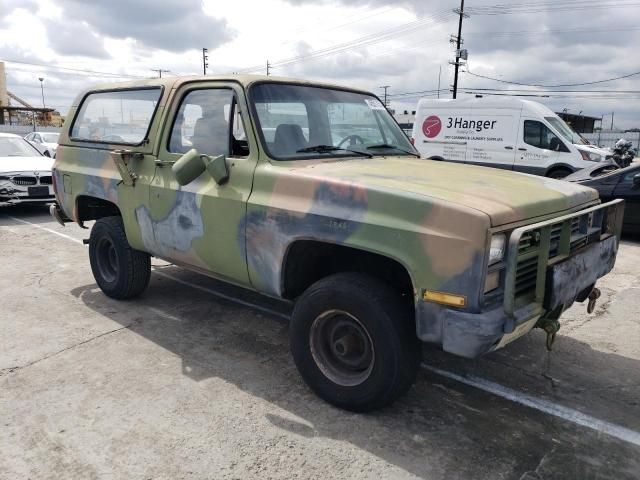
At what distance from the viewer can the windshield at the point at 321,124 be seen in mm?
3562

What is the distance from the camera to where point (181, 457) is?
2.73 m

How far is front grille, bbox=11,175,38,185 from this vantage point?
9273 millimetres

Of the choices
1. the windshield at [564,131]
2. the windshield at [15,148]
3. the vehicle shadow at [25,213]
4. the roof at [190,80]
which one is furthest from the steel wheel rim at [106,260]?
the windshield at [564,131]

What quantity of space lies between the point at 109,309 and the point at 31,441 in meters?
2.13

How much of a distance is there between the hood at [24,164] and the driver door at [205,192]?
21.0 ft

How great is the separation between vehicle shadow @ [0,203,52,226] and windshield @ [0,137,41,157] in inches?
42.0

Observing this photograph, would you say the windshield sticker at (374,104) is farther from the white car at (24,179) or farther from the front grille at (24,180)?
the front grille at (24,180)

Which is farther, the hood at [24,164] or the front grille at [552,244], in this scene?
the hood at [24,164]

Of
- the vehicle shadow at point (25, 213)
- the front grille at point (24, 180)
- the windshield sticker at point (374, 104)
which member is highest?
the windshield sticker at point (374, 104)

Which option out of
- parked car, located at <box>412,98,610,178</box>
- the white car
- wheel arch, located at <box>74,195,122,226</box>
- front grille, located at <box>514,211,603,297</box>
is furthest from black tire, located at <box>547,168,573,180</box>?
the white car

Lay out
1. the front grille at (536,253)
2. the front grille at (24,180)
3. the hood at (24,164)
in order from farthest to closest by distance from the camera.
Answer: the hood at (24,164) < the front grille at (24,180) < the front grille at (536,253)

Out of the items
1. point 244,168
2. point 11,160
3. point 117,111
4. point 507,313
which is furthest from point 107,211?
point 11,160

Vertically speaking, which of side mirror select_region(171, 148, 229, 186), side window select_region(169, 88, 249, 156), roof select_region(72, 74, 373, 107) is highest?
roof select_region(72, 74, 373, 107)

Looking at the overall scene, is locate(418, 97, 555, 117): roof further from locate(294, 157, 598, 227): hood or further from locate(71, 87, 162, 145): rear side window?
locate(71, 87, 162, 145): rear side window
